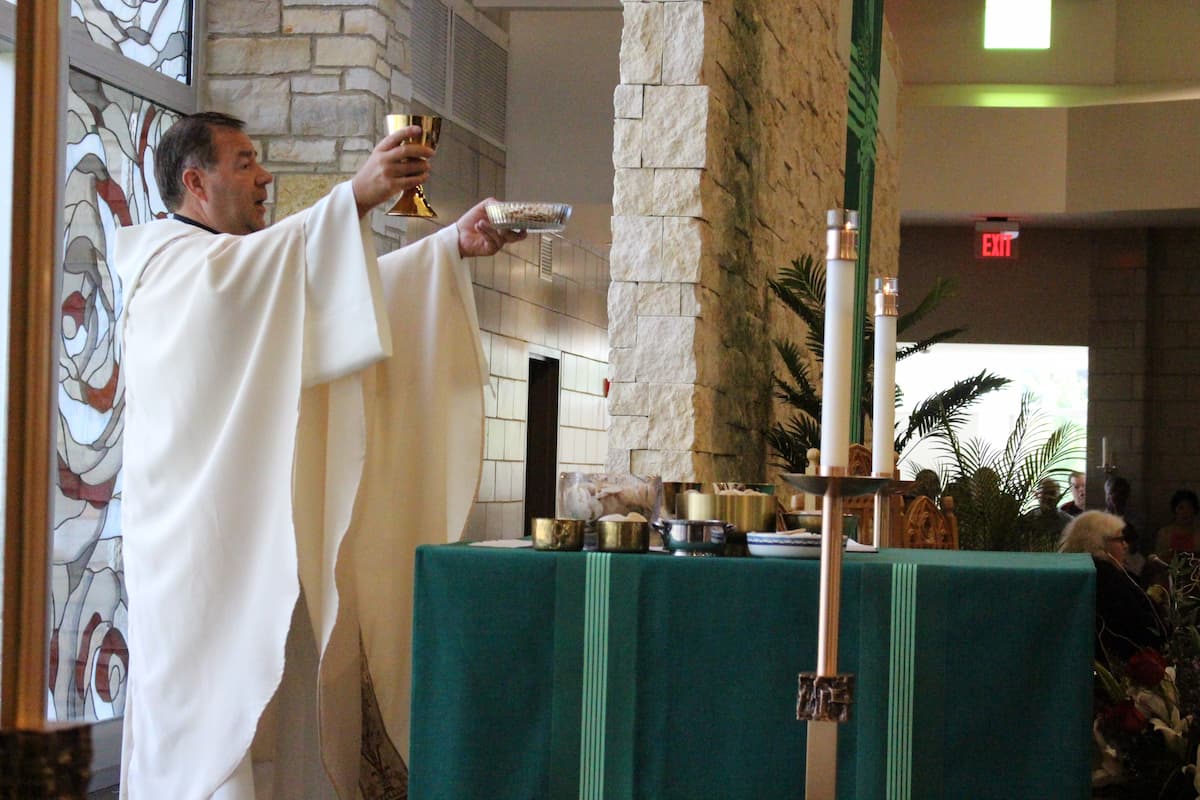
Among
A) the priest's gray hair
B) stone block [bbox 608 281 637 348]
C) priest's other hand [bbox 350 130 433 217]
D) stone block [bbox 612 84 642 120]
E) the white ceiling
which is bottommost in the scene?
stone block [bbox 608 281 637 348]

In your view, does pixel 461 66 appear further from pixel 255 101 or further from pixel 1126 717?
pixel 1126 717

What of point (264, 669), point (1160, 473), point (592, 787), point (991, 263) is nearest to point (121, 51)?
point (264, 669)

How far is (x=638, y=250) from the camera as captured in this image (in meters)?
4.10

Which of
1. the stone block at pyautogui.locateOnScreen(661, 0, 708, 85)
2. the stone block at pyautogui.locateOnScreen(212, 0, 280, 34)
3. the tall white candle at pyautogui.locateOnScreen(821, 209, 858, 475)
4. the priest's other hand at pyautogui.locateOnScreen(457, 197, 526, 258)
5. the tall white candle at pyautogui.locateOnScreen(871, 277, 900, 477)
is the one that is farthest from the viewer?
the stone block at pyautogui.locateOnScreen(212, 0, 280, 34)

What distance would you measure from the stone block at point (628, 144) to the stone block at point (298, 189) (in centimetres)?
209

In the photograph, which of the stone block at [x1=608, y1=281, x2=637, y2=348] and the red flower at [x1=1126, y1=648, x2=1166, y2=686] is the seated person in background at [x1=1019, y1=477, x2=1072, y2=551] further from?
the red flower at [x1=1126, y1=648, x2=1166, y2=686]

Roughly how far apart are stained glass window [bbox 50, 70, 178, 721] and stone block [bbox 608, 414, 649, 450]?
225 centimetres

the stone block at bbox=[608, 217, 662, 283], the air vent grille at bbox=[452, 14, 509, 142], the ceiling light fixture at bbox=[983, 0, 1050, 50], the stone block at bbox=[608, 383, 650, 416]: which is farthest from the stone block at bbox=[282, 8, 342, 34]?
the ceiling light fixture at bbox=[983, 0, 1050, 50]

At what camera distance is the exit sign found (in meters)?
11.9

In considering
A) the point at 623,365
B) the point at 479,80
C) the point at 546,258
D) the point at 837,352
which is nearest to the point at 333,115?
the point at 479,80

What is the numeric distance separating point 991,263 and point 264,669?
1060cm

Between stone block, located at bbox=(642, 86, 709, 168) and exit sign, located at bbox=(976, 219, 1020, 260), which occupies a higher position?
exit sign, located at bbox=(976, 219, 1020, 260)

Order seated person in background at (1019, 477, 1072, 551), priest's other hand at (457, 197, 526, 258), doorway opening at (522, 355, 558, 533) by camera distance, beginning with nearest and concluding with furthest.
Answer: priest's other hand at (457, 197, 526, 258)
seated person in background at (1019, 477, 1072, 551)
doorway opening at (522, 355, 558, 533)

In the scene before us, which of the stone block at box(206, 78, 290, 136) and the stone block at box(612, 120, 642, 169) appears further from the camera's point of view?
the stone block at box(206, 78, 290, 136)
